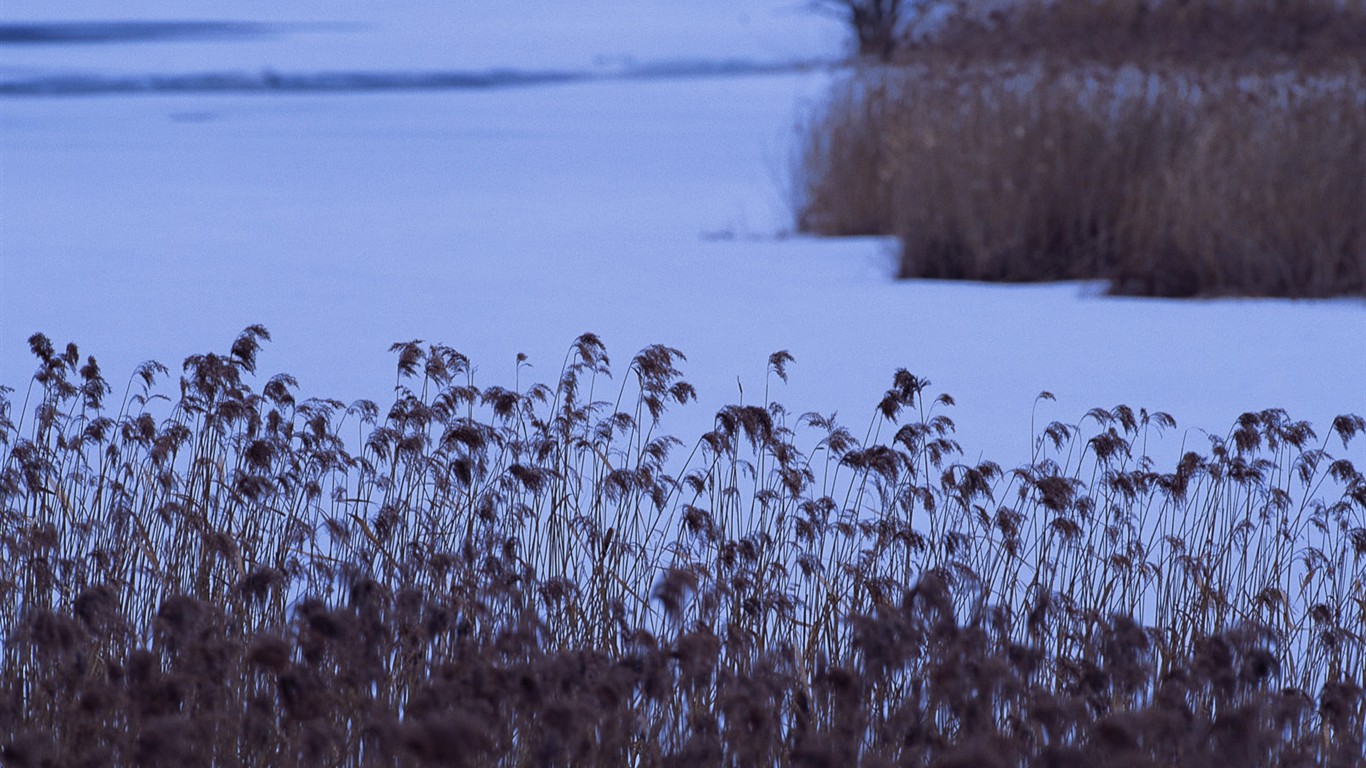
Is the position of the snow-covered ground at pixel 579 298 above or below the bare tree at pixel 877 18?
below

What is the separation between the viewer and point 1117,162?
9219mm

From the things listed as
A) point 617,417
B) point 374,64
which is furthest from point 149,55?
point 617,417

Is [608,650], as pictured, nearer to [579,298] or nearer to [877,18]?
[579,298]

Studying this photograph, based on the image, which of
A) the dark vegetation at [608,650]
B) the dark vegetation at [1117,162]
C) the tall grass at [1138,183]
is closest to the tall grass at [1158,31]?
the dark vegetation at [1117,162]

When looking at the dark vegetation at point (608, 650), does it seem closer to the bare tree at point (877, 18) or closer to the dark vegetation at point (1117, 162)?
the dark vegetation at point (1117, 162)

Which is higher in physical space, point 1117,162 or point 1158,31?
point 1158,31

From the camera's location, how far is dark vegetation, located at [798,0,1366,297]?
840 centimetres

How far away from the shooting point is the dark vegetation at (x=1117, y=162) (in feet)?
27.6

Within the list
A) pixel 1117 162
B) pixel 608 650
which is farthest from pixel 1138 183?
pixel 608 650

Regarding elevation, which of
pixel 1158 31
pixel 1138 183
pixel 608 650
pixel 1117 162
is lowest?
pixel 608 650

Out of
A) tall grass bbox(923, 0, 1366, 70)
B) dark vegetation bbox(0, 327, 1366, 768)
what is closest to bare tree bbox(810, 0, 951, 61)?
tall grass bbox(923, 0, 1366, 70)

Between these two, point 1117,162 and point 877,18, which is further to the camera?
point 877,18

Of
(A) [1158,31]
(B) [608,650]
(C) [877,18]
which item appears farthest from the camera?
(C) [877,18]

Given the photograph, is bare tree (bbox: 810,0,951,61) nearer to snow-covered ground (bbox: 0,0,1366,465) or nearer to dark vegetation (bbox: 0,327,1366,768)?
snow-covered ground (bbox: 0,0,1366,465)
